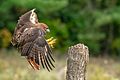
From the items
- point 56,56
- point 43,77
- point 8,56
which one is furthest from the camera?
point 56,56

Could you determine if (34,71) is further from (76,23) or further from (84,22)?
(76,23)

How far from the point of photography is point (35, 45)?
328 inches

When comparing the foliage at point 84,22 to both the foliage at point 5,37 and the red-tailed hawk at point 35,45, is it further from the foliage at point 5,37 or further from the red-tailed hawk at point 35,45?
the red-tailed hawk at point 35,45

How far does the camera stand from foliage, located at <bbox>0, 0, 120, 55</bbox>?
23.1 metres

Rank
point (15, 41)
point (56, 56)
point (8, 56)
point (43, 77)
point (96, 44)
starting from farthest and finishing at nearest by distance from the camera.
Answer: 1. point (96, 44)
2. point (56, 56)
3. point (8, 56)
4. point (43, 77)
5. point (15, 41)

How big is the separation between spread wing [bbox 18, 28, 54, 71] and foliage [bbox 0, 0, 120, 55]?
13366 millimetres

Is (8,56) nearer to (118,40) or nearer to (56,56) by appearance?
(56,56)

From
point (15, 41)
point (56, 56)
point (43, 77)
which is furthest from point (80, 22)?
point (15, 41)

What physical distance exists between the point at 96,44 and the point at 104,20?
4.83 feet

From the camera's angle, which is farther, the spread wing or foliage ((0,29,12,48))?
foliage ((0,29,12,48))

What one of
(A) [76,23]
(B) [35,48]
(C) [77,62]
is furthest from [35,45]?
(A) [76,23]

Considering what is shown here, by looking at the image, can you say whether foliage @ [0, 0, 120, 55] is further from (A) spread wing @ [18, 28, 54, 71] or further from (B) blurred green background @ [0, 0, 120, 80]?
(A) spread wing @ [18, 28, 54, 71]

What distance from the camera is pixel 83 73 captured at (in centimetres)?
765

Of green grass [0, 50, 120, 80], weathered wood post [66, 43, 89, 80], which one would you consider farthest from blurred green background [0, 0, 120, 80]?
weathered wood post [66, 43, 89, 80]
